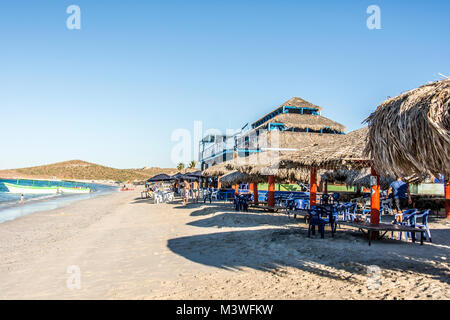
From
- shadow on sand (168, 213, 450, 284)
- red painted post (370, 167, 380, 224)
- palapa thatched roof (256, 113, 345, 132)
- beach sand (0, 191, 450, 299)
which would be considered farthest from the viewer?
palapa thatched roof (256, 113, 345, 132)

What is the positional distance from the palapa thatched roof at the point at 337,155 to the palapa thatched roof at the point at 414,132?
3.03 meters

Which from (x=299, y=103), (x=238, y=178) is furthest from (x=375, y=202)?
(x=299, y=103)

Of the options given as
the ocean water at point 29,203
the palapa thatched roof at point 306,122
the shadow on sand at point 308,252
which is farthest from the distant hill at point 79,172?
the shadow on sand at point 308,252

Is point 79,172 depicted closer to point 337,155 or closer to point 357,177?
point 357,177

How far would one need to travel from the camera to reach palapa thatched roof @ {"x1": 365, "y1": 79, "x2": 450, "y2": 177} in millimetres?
3746

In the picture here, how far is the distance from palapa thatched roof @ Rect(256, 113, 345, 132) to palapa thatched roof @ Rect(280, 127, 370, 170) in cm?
1911

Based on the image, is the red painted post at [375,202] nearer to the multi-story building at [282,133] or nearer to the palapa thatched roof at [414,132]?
the palapa thatched roof at [414,132]

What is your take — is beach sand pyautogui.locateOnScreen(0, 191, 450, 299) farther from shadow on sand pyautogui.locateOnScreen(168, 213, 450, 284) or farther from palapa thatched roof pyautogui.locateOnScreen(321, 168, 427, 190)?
palapa thatched roof pyautogui.locateOnScreen(321, 168, 427, 190)

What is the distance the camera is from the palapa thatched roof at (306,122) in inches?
1128

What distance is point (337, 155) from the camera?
8.17 meters

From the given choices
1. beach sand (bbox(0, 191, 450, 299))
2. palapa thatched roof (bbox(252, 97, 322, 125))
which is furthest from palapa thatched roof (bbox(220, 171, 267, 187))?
palapa thatched roof (bbox(252, 97, 322, 125))

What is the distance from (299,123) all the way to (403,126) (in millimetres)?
25342

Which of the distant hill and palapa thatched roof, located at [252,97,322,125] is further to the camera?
the distant hill
